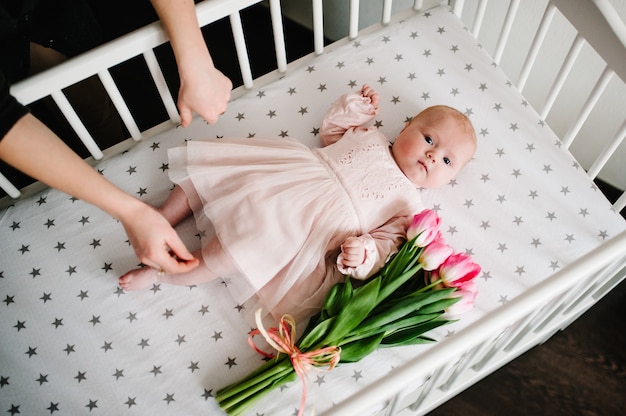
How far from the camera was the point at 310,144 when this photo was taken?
3.95 feet

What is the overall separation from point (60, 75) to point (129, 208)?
295 millimetres

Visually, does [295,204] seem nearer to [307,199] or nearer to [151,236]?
[307,199]

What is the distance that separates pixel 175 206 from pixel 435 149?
1.77 ft

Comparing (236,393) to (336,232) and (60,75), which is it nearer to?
(336,232)

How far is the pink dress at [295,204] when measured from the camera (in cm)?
100

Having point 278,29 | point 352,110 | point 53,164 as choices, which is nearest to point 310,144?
point 352,110

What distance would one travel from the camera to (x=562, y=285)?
2.47ft

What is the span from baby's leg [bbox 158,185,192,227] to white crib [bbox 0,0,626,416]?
41 millimetres

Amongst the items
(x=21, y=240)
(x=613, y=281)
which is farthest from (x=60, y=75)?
(x=613, y=281)

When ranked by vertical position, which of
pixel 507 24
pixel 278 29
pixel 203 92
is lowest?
pixel 507 24

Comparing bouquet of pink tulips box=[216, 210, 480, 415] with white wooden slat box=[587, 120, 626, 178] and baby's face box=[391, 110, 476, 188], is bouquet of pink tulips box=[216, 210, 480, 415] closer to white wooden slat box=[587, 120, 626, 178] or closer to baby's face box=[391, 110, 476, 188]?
baby's face box=[391, 110, 476, 188]

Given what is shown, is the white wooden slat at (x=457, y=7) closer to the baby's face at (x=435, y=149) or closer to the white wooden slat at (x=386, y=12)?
the white wooden slat at (x=386, y=12)

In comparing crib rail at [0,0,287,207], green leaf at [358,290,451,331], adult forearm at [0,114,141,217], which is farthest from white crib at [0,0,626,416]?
adult forearm at [0,114,141,217]

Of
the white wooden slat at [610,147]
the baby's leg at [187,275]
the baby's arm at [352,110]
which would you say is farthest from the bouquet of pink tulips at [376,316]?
the white wooden slat at [610,147]
